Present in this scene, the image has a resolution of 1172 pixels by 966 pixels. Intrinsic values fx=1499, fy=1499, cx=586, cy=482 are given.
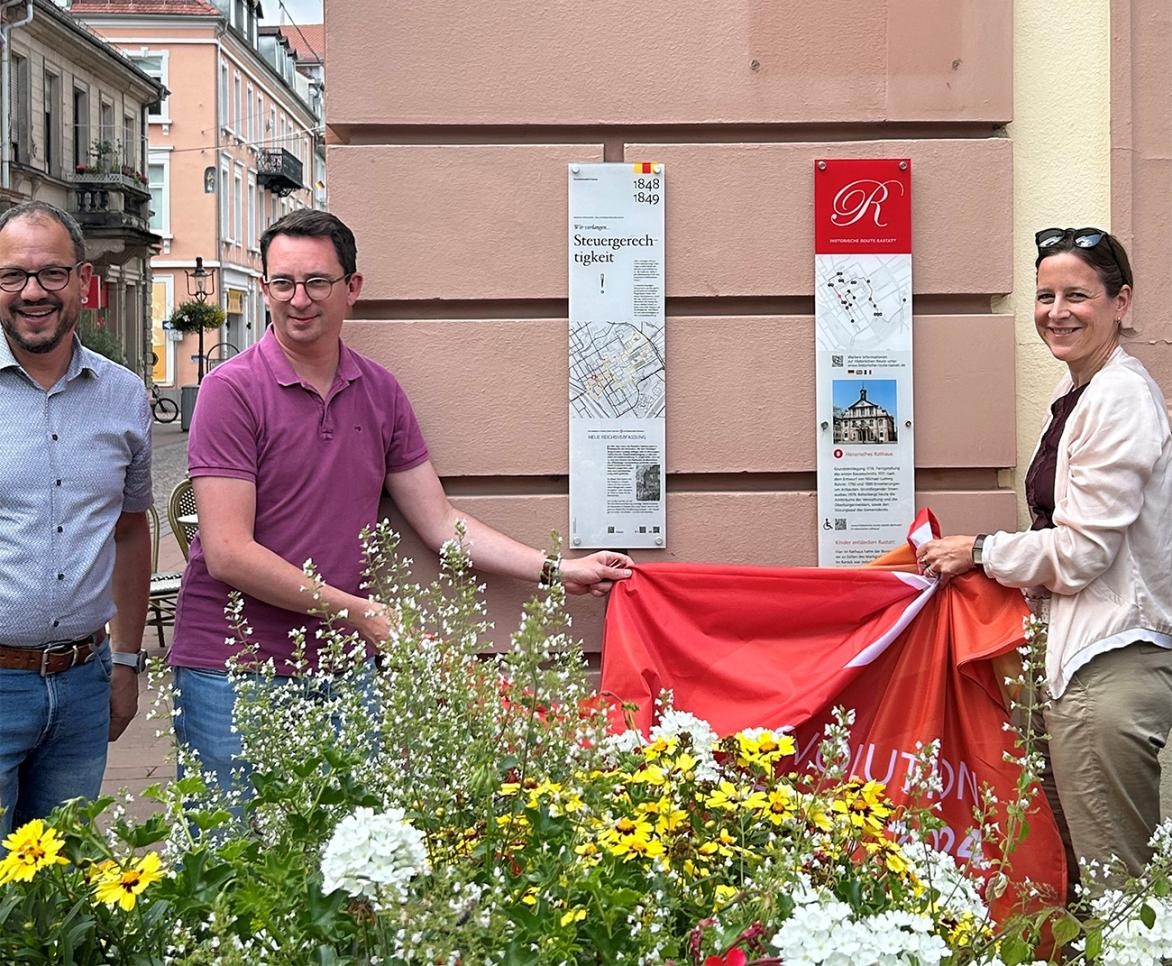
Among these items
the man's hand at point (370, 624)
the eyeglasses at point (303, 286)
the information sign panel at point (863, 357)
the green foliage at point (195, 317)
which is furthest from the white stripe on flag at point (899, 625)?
the green foliage at point (195, 317)

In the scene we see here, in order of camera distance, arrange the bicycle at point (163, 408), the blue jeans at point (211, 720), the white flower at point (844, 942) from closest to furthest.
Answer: the white flower at point (844, 942) < the blue jeans at point (211, 720) < the bicycle at point (163, 408)

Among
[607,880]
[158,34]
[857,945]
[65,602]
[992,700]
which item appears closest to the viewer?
[857,945]

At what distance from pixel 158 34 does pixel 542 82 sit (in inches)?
2394

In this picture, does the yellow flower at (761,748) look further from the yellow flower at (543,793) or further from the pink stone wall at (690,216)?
the pink stone wall at (690,216)

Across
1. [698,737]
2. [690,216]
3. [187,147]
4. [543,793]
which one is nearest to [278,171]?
[187,147]

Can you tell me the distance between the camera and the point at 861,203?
454 cm

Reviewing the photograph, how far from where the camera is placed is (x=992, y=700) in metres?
4.09

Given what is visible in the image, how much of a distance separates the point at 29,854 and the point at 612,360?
113 inches

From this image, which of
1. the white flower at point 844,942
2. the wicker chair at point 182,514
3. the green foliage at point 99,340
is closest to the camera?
the white flower at point 844,942

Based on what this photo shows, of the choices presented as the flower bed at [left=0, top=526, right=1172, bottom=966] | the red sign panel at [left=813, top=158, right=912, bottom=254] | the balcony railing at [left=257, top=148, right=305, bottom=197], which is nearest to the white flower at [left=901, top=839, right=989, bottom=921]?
the flower bed at [left=0, top=526, right=1172, bottom=966]

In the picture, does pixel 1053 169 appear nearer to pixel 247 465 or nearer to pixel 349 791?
pixel 247 465

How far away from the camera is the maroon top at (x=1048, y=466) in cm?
380

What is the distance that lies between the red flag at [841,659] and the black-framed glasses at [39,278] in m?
1.69

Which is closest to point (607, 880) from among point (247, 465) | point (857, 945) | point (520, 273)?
point (857, 945)
